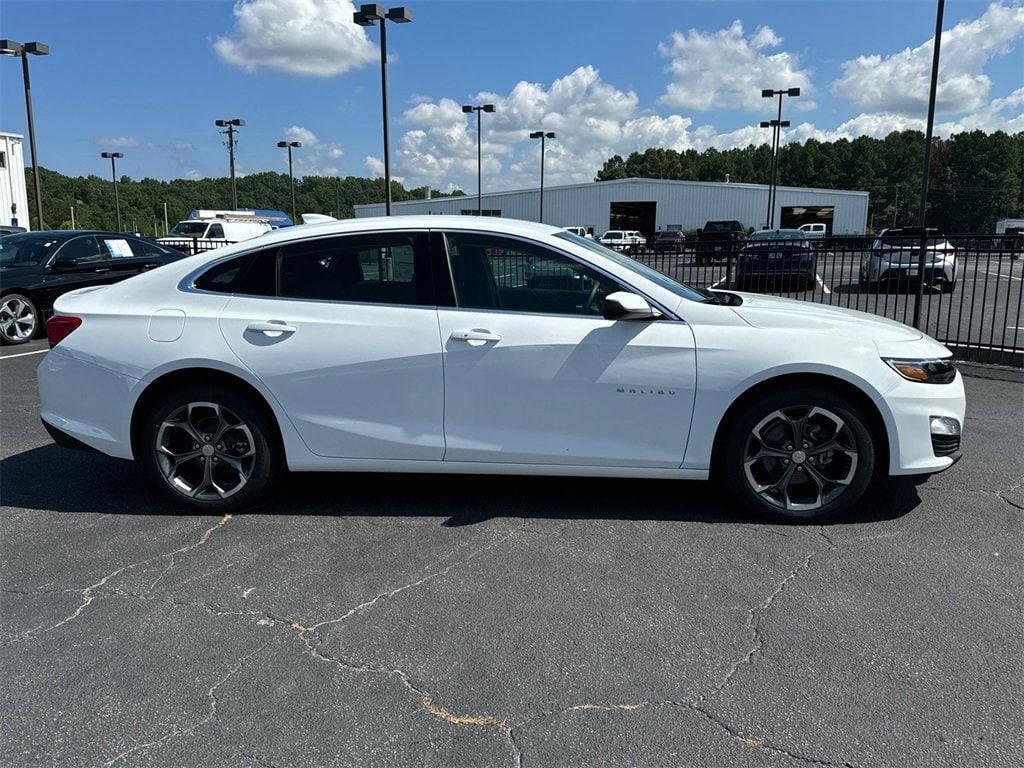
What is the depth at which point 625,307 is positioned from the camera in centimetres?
377

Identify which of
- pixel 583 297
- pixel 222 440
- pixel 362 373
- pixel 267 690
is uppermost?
pixel 583 297

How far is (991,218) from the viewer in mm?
111000

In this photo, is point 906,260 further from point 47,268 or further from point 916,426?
point 47,268

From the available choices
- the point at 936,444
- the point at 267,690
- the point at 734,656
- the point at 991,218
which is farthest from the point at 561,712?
the point at 991,218

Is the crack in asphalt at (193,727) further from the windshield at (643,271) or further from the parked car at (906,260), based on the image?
the parked car at (906,260)

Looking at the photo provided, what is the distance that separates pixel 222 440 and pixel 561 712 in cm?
255

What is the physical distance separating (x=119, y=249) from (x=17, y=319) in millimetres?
1772

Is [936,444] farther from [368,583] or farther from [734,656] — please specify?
[368,583]

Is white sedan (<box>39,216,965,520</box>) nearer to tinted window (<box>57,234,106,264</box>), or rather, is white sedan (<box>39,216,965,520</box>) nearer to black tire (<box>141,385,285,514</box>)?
black tire (<box>141,385,285,514</box>)

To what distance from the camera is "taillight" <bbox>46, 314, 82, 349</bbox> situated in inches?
166

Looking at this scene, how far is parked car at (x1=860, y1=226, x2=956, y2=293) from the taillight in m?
8.60

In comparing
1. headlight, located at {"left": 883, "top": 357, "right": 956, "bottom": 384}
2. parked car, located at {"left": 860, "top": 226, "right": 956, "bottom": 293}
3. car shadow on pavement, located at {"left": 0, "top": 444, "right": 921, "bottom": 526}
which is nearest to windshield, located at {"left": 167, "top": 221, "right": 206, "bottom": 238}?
parked car, located at {"left": 860, "top": 226, "right": 956, "bottom": 293}

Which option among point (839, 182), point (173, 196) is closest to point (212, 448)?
point (173, 196)

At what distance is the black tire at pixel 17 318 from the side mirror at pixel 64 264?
0.59 metres
